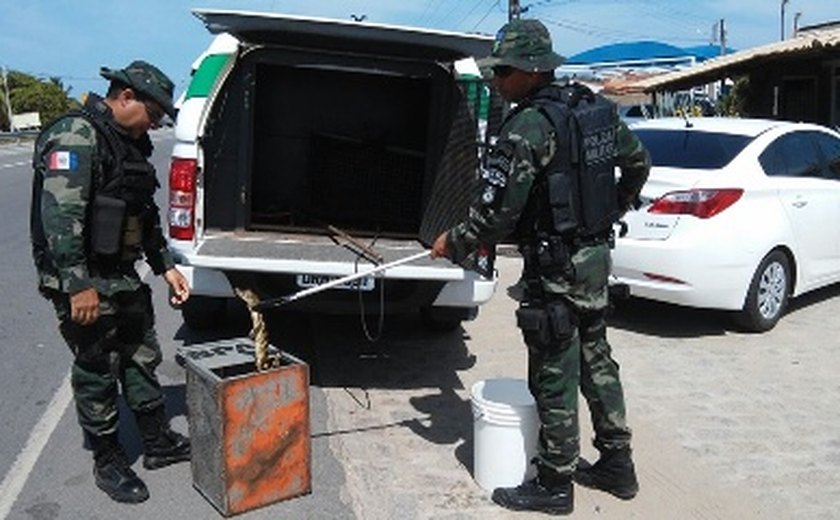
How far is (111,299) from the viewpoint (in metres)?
3.78

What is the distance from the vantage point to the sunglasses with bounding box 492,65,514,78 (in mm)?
3643

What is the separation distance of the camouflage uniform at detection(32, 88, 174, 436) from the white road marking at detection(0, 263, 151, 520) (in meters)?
0.43

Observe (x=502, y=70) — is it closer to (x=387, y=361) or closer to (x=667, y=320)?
(x=387, y=361)

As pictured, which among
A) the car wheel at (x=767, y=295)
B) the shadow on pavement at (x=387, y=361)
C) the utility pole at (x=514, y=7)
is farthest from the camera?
the utility pole at (x=514, y=7)

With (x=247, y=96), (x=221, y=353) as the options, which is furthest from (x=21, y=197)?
(x=221, y=353)

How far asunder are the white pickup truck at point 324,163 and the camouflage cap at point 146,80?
2.34ft

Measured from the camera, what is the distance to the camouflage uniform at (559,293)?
349 cm

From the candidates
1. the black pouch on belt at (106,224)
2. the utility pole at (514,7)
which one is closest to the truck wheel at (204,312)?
the black pouch on belt at (106,224)

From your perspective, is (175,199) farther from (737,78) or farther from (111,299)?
(737,78)

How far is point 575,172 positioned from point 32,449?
2.96 meters

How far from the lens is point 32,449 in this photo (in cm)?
439

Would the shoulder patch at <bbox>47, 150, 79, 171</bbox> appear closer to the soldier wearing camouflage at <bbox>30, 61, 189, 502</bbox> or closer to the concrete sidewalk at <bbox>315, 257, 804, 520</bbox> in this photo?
the soldier wearing camouflage at <bbox>30, 61, 189, 502</bbox>

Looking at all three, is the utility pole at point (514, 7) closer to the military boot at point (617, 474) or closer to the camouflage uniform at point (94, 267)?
the camouflage uniform at point (94, 267)

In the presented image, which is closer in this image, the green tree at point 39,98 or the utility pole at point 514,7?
the utility pole at point 514,7
